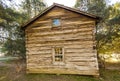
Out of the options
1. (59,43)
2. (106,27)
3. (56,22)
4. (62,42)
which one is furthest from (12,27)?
(106,27)

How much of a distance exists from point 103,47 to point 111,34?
2641mm

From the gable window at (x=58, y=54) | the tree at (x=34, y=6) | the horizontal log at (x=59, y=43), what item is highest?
the tree at (x=34, y=6)

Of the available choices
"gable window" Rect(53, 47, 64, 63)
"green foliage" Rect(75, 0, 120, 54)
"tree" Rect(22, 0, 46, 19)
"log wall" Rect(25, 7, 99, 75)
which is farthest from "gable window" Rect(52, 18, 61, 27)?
"tree" Rect(22, 0, 46, 19)

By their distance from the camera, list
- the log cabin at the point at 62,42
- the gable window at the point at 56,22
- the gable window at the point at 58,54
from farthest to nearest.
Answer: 1. the gable window at the point at 56,22
2. the gable window at the point at 58,54
3. the log cabin at the point at 62,42

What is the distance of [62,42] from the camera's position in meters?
11.6

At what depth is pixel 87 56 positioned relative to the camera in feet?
35.6

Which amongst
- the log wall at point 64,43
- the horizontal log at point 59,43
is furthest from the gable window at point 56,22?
the horizontal log at point 59,43

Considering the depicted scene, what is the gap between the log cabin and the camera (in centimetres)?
1088

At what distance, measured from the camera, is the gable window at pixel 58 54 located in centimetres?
1156

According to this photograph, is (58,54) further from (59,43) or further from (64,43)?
(64,43)

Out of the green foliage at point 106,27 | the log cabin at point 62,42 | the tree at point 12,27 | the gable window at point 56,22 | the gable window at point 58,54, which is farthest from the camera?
the green foliage at point 106,27

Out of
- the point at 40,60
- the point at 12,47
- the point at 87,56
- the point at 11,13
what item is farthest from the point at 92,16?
the point at 12,47

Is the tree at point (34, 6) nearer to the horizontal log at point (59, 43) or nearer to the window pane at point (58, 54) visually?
the horizontal log at point (59, 43)

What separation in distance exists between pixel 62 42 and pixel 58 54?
3.65ft
